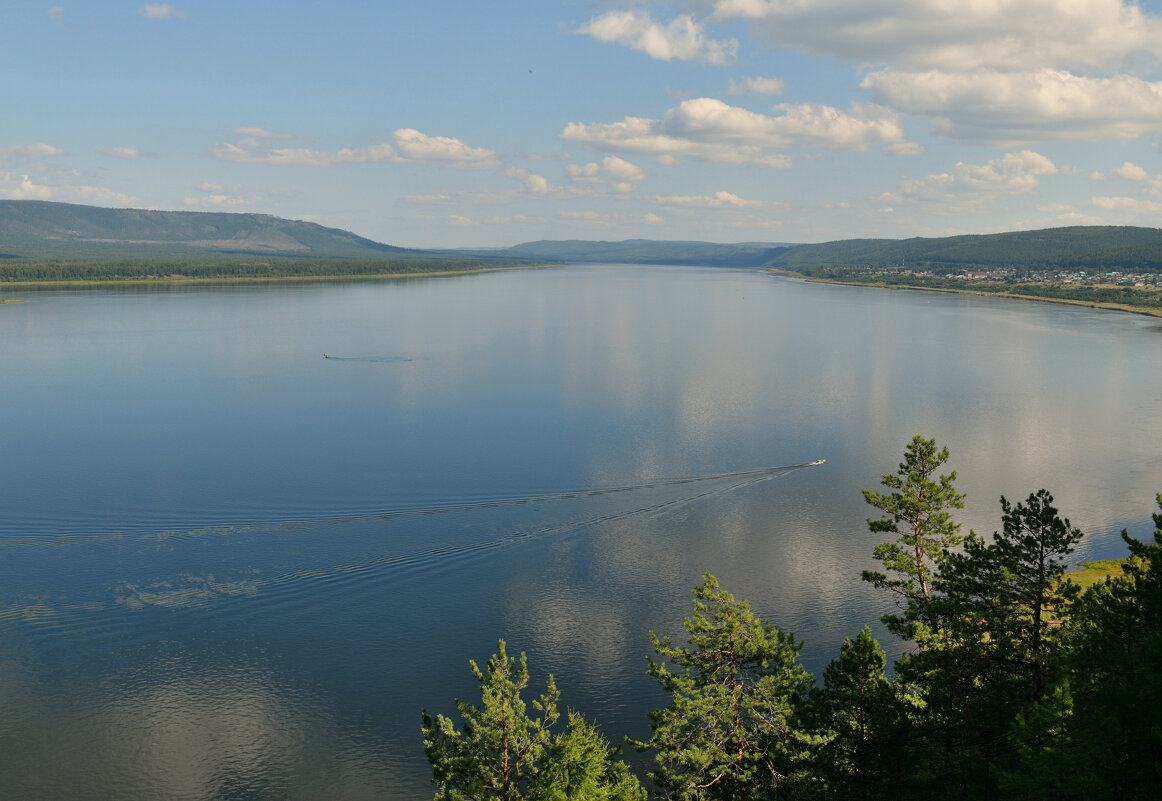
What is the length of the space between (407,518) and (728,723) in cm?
2354

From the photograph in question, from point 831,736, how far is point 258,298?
162946mm

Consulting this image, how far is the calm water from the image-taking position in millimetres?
24312

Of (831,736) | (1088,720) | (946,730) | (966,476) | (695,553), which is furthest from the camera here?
(966,476)

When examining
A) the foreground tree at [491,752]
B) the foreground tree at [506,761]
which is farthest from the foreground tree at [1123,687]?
the foreground tree at [491,752]

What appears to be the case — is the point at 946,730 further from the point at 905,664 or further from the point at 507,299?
the point at 507,299

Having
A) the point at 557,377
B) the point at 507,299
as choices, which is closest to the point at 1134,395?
the point at 557,377

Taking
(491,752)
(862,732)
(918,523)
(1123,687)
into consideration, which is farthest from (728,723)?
(918,523)

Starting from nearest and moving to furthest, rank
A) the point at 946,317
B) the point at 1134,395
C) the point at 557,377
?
the point at 1134,395 → the point at 557,377 → the point at 946,317

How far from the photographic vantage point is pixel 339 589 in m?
31.0

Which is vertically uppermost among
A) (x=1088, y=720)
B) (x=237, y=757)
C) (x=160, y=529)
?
(x=1088, y=720)

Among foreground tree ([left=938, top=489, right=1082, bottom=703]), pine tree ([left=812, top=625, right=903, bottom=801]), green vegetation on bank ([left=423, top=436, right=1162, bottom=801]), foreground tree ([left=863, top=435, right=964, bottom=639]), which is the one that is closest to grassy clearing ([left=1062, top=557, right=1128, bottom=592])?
foreground tree ([left=863, top=435, right=964, bottom=639])

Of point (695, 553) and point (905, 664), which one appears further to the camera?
point (695, 553)

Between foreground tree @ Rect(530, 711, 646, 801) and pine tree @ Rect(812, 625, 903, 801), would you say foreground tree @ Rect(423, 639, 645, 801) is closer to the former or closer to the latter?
foreground tree @ Rect(530, 711, 646, 801)

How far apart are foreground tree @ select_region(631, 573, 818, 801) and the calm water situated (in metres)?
6.68
